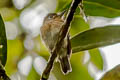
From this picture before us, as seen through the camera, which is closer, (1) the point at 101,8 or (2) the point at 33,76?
(1) the point at 101,8

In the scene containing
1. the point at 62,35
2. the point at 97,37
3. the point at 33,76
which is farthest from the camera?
the point at 33,76

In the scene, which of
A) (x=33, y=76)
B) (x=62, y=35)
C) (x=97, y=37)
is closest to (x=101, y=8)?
(x=97, y=37)

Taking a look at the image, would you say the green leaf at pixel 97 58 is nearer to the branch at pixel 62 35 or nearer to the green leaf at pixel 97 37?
the green leaf at pixel 97 37

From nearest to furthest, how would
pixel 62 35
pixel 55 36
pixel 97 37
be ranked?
pixel 62 35 < pixel 97 37 < pixel 55 36

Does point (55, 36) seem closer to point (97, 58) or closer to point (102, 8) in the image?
point (97, 58)

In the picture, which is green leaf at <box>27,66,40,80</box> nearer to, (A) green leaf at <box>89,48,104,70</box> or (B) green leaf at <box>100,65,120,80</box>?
(A) green leaf at <box>89,48,104,70</box>

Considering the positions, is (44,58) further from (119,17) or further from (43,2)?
(119,17)
